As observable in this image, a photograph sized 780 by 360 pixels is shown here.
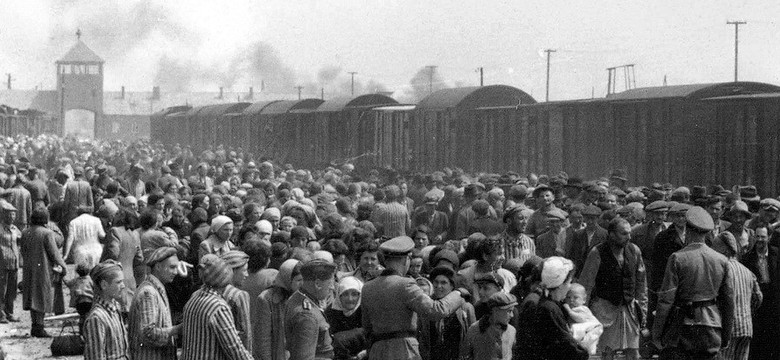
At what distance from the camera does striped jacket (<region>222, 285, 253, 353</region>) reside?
285 inches

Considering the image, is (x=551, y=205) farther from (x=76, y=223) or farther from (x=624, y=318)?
(x=76, y=223)

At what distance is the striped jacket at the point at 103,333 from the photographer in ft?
22.5

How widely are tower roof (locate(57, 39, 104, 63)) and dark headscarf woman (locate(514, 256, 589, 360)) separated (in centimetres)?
10997

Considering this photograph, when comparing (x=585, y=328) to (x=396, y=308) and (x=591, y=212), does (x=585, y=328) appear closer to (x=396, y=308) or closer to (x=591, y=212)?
(x=396, y=308)

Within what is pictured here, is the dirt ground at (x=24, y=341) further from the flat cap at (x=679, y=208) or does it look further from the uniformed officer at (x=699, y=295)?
the uniformed officer at (x=699, y=295)

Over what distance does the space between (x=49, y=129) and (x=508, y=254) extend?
269 feet

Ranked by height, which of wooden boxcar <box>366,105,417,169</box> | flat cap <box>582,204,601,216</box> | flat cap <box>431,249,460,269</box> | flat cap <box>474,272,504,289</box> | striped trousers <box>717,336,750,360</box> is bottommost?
striped trousers <box>717,336,750,360</box>

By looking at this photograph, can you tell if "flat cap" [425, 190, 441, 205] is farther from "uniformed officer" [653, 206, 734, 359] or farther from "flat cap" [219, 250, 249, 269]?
"flat cap" [219, 250, 249, 269]

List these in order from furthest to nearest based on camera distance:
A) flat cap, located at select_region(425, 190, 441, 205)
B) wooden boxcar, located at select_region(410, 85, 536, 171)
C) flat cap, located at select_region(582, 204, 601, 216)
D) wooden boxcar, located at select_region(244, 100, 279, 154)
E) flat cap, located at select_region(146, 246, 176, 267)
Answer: wooden boxcar, located at select_region(244, 100, 279, 154), wooden boxcar, located at select_region(410, 85, 536, 171), flat cap, located at select_region(425, 190, 441, 205), flat cap, located at select_region(582, 204, 601, 216), flat cap, located at select_region(146, 246, 176, 267)

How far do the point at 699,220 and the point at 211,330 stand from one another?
4056mm

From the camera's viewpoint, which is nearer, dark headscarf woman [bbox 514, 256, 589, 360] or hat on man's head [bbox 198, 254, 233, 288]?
hat on man's head [bbox 198, 254, 233, 288]

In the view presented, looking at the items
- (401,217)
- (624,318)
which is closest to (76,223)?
(401,217)

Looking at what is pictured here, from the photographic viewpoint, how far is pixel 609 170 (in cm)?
2298

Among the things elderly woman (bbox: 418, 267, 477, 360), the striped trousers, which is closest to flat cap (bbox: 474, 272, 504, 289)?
elderly woman (bbox: 418, 267, 477, 360)
